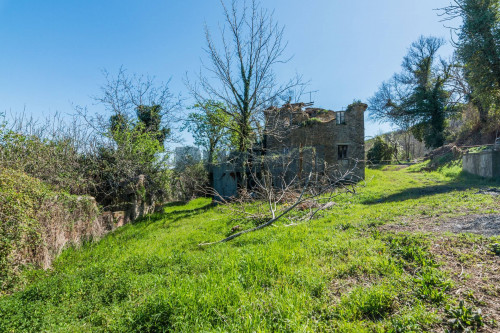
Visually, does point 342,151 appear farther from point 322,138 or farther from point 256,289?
point 256,289

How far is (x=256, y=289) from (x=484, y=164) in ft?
60.2

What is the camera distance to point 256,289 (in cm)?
322

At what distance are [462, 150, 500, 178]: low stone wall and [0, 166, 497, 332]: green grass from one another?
36.6 ft

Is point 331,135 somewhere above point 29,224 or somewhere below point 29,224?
above

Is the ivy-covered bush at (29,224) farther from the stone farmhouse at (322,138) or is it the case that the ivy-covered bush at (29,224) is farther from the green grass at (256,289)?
the stone farmhouse at (322,138)

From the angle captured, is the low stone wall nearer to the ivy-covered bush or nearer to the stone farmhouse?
the stone farmhouse

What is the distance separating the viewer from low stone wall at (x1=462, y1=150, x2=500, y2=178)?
42.9ft

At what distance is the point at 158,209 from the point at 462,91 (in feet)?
123

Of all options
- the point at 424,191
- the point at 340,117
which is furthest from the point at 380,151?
the point at 424,191

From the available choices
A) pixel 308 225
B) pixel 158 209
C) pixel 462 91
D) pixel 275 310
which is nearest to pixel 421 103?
pixel 462 91

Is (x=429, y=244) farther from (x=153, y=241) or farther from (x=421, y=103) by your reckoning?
(x=421, y=103)

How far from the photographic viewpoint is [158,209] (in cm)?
1359

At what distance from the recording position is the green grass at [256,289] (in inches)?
99.7

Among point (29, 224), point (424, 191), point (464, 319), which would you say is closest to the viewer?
point (464, 319)
